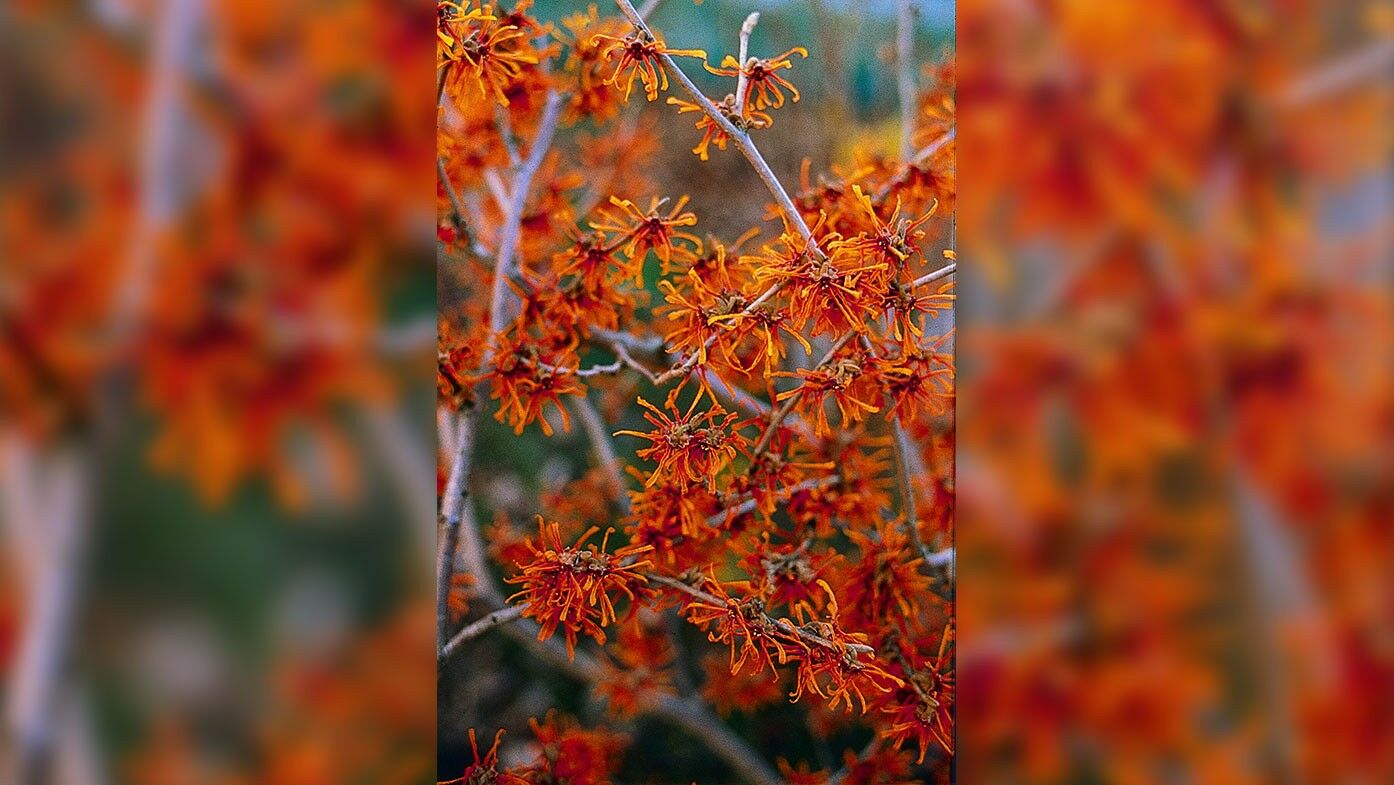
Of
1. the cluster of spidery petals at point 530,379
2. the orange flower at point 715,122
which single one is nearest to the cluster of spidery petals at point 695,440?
the cluster of spidery petals at point 530,379

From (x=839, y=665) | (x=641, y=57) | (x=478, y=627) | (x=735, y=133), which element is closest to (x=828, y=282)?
(x=735, y=133)

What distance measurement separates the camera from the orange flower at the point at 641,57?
3.85 feet

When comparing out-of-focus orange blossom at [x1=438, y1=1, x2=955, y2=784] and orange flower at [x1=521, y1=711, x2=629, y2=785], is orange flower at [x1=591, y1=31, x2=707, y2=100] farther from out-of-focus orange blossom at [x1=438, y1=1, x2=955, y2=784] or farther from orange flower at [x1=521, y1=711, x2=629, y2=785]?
orange flower at [x1=521, y1=711, x2=629, y2=785]

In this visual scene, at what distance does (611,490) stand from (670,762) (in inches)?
15.6

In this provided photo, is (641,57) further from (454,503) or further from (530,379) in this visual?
(454,503)

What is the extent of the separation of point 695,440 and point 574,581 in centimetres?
26

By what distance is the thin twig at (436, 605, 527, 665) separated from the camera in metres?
1.23

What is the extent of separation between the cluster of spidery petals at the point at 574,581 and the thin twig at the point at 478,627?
0.02m

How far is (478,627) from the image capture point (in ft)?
4.06
